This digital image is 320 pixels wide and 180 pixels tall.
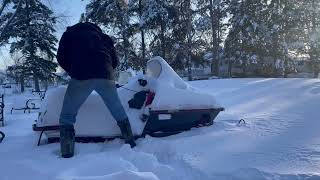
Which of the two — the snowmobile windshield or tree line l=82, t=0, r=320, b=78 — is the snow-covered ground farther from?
tree line l=82, t=0, r=320, b=78

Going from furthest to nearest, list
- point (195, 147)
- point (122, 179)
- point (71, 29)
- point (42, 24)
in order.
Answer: point (42, 24)
point (71, 29)
point (195, 147)
point (122, 179)

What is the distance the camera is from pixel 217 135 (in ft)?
16.9

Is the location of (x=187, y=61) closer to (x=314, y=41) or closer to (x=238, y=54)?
(x=238, y=54)

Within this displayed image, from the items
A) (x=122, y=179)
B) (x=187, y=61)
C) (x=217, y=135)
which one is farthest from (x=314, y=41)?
(x=122, y=179)

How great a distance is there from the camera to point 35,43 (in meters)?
35.3

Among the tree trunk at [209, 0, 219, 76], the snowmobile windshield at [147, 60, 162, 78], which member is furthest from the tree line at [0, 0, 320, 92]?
the snowmobile windshield at [147, 60, 162, 78]

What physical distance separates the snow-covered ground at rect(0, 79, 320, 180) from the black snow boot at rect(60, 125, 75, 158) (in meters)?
0.09

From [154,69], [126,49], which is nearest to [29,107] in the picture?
[154,69]

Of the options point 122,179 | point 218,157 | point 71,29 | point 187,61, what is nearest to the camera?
point 122,179

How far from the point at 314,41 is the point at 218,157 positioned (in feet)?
96.0

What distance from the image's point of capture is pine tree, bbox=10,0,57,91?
34.6m

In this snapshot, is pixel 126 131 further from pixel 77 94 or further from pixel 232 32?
pixel 232 32

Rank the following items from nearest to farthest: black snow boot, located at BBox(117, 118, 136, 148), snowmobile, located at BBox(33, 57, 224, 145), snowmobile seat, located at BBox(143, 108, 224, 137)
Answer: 1. black snow boot, located at BBox(117, 118, 136, 148)
2. snowmobile, located at BBox(33, 57, 224, 145)
3. snowmobile seat, located at BBox(143, 108, 224, 137)

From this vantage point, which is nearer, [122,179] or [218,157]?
[122,179]
